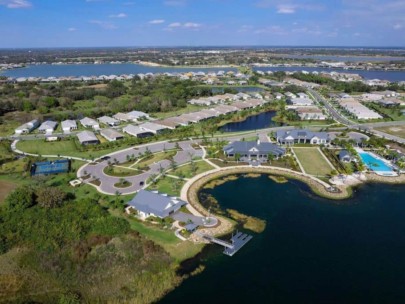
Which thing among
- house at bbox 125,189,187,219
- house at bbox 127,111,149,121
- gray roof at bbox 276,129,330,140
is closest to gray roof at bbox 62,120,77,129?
house at bbox 127,111,149,121

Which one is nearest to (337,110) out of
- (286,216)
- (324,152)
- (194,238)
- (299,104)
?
(299,104)

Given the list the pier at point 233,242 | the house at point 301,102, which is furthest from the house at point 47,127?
the house at point 301,102

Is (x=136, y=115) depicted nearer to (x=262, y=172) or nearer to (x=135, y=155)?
(x=135, y=155)

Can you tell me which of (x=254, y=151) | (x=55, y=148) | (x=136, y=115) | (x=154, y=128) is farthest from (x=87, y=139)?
(x=254, y=151)

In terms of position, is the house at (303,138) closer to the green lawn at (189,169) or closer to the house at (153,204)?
the green lawn at (189,169)

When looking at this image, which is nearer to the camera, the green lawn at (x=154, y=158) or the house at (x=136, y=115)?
the green lawn at (x=154, y=158)

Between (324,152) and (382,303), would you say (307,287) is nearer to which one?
(382,303)
